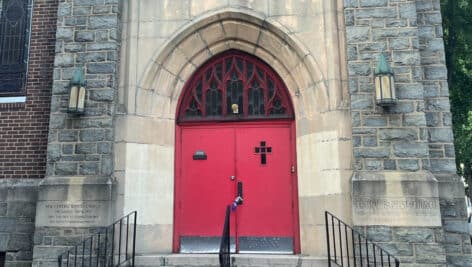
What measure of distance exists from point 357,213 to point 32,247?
17.1 ft

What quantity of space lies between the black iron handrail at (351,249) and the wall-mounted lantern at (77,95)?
408 centimetres

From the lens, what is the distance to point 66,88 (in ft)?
22.5

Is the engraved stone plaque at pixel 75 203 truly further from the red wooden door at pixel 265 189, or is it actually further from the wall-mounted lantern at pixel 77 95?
the red wooden door at pixel 265 189

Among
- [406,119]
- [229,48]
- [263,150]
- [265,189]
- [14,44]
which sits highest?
[14,44]

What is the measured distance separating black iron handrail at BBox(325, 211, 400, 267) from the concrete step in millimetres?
270

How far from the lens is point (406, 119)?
20.3 ft

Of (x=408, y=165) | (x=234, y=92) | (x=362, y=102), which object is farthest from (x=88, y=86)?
(x=408, y=165)

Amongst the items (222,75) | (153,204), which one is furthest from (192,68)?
(153,204)

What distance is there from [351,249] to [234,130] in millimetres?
2699

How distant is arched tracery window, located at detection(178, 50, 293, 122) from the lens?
23.9 ft

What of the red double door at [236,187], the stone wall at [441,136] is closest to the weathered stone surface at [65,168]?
the red double door at [236,187]

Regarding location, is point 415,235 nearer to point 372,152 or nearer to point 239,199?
point 372,152

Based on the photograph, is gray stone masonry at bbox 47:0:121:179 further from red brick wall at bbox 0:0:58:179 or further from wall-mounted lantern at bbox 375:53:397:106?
wall-mounted lantern at bbox 375:53:397:106

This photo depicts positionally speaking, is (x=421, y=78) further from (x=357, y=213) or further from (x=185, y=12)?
(x=185, y=12)
